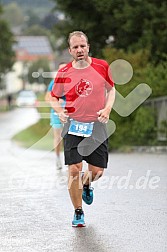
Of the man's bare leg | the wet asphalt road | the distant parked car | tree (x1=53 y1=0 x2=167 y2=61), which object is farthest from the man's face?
the distant parked car

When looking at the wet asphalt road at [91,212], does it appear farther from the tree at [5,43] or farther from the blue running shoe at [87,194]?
the tree at [5,43]

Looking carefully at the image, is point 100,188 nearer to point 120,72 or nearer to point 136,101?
point 136,101

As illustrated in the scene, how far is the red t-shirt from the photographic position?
28.8 ft

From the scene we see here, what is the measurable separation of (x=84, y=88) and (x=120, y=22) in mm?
18095

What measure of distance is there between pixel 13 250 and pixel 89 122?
1.93 m

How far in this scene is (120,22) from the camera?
2655 cm

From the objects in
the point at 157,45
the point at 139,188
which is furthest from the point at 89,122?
the point at 157,45

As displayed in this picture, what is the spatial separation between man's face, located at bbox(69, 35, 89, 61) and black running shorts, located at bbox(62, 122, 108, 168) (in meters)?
0.72

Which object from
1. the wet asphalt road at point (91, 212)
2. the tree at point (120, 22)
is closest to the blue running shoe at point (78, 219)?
the wet asphalt road at point (91, 212)

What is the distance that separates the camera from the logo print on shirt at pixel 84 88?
8.70 metres

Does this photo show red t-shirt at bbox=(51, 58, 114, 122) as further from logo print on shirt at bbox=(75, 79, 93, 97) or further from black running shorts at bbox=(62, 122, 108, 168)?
black running shorts at bbox=(62, 122, 108, 168)

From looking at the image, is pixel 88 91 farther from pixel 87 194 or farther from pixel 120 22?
pixel 120 22

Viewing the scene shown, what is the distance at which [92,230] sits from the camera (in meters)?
8.45

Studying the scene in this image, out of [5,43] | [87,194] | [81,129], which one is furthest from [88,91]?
[5,43]
